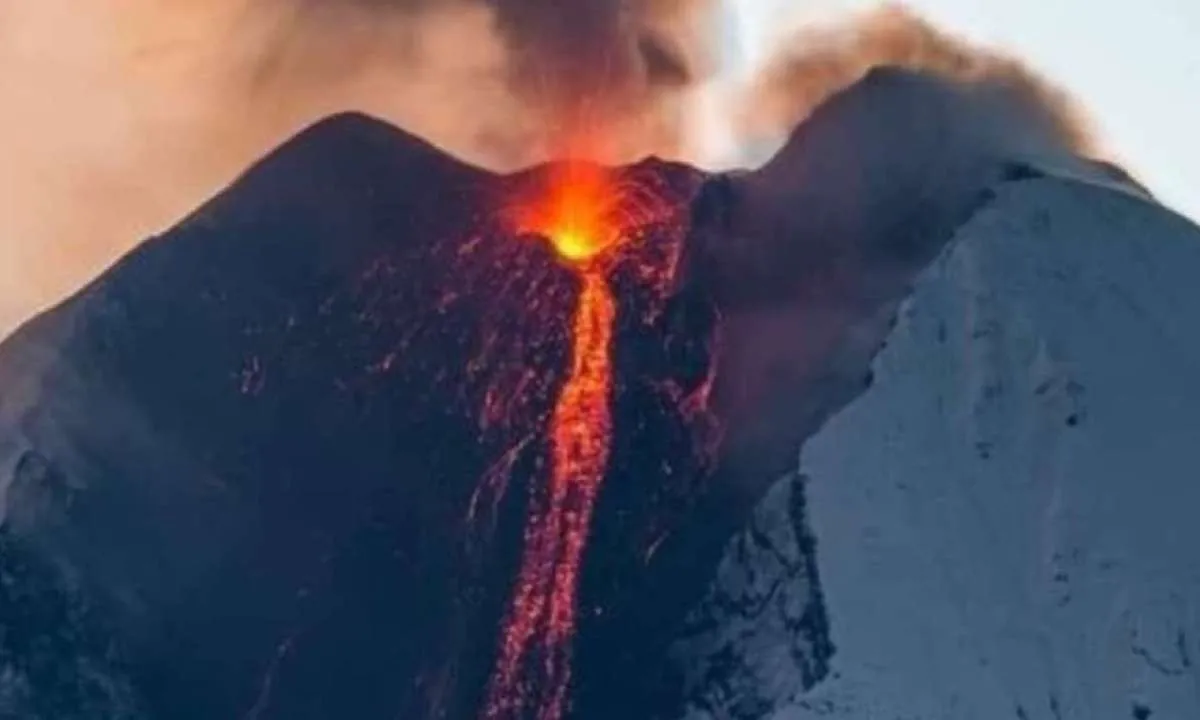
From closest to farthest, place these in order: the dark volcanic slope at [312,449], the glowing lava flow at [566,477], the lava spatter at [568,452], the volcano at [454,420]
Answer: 1. the glowing lava flow at [566,477]
2. the lava spatter at [568,452]
3. the volcano at [454,420]
4. the dark volcanic slope at [312,449]

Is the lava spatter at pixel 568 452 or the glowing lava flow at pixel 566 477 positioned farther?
the lava spatter at pixel 568 452

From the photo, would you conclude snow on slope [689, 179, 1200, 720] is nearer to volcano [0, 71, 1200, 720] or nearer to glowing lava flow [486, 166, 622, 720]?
volcano [0, 71, 1200, 720]

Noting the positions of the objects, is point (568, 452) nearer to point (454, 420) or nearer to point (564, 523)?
point (564, 523)

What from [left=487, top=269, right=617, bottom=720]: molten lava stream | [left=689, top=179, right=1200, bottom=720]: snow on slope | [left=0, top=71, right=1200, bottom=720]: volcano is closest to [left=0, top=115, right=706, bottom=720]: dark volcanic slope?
[left=0, top=71, right=1200, bottom=720]: volcano

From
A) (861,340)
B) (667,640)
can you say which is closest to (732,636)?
(667,640)

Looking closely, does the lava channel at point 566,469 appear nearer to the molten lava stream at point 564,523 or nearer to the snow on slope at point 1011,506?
the molten lava stream at point 564,523

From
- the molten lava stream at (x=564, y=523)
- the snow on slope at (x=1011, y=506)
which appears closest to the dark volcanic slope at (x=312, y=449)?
the molten lava stream at (x=564, y=523)
